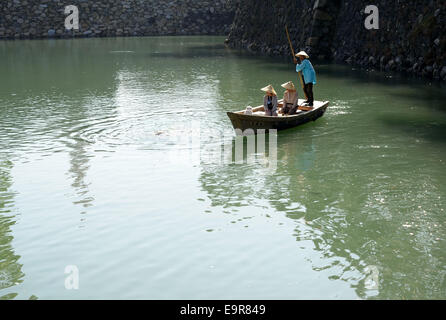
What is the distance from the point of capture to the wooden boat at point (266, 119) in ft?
57.9

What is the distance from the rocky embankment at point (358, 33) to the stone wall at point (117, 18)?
55.1 feet

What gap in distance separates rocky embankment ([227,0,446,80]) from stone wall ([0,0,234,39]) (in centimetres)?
1678

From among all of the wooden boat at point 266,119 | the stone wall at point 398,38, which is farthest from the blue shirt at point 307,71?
the stone wall at point 398,38

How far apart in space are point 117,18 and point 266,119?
4886 centimetres

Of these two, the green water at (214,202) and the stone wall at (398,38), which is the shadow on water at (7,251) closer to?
the green water at (214,202)

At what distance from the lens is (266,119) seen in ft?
59.2

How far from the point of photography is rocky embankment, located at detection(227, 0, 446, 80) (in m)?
29.0

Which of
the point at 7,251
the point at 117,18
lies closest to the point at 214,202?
the point at 7,251

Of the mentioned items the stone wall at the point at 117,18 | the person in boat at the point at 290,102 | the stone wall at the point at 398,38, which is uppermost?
the stone wall at the point at 117,18

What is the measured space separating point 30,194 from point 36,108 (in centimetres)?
1114

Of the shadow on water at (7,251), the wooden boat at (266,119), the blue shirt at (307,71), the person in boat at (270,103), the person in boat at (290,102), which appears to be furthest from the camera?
the blue shirt at (307,71)

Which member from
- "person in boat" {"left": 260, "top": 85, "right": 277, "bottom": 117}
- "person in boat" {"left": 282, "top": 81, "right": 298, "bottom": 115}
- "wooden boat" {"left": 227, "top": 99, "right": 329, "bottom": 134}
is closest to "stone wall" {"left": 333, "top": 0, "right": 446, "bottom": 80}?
"wooden boat" {"left": 227, "top": 99, "right": 329, "bottom": 134}

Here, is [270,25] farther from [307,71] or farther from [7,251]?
[7,251]
